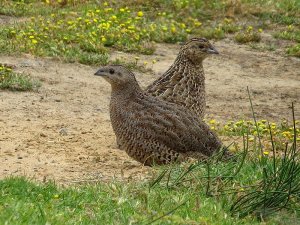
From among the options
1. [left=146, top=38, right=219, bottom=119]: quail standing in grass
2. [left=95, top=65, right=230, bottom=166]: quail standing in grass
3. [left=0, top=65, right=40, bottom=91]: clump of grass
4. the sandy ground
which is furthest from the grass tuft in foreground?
[left=0, top=65, right=40, bottom=91]: clump of grass

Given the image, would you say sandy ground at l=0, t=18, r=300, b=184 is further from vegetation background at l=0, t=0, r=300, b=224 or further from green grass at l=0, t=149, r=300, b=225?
green grass at l=0, t=149, r=300, b=225

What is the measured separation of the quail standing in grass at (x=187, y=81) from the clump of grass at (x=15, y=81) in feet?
7.16

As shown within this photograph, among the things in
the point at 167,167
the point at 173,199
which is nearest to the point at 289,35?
the point at 167,167

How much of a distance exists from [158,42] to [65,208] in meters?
9.37

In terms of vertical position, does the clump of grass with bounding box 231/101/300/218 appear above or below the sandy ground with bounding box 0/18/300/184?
above

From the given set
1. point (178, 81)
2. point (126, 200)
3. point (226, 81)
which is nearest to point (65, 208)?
point (126, 200)

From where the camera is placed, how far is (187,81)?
11656mm

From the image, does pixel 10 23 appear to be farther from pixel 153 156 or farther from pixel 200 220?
pixel 200 220

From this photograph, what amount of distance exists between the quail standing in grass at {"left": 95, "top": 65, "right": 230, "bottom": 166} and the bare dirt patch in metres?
0.23

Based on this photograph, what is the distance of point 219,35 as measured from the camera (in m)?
17.5

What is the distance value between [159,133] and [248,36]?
7.51 m

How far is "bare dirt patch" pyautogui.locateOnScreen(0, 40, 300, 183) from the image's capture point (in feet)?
34.2

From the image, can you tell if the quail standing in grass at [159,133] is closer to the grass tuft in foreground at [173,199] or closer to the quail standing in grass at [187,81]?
the quail standing in grass at [187,81]

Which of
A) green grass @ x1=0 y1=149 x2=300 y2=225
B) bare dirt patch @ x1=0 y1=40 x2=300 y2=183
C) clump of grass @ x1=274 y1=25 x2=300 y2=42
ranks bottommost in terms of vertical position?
bare dirt patch @ x1=0 y1=40 x2=300 y2=183
